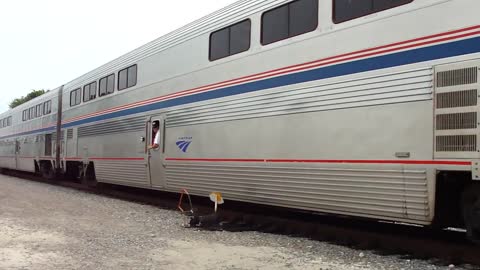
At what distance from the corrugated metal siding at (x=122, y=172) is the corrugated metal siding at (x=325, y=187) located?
2502 mm

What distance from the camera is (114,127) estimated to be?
12977mm

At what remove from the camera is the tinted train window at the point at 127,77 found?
39.8 feet

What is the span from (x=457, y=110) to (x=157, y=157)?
6936 mm

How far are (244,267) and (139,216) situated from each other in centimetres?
452

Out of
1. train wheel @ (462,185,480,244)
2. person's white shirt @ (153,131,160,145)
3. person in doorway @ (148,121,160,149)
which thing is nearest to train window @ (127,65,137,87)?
person in doorway @ (148,121,160,149)

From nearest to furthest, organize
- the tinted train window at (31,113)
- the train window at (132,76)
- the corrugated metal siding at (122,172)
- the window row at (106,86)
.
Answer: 1. the corrugated metal siding at (122,172)
2. the train window at (132,76)
3. the window row at (106,86)
4. the tinted train window at (31,113)

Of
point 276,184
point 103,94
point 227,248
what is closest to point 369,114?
point 276,184

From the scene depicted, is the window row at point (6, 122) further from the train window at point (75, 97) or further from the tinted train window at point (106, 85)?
the tinted train window at point (106, 85)

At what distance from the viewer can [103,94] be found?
45.5 feet

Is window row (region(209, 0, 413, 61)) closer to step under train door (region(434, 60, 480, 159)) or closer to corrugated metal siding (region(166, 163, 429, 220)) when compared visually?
step under train door (region(434, 60, 480, 159))

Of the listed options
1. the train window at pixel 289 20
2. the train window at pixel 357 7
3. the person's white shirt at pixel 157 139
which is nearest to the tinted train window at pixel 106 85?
the person's white shirt at pixel 157 139

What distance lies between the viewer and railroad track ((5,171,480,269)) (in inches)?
222

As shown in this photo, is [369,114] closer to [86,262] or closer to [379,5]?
[379,5]

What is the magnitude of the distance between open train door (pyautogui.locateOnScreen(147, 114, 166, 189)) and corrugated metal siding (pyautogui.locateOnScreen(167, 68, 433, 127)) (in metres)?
1.58
